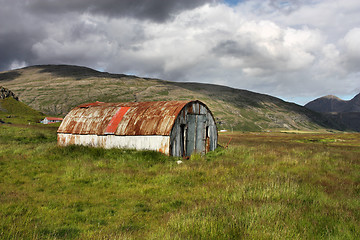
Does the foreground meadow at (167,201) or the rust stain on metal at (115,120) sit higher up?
the rust stain on metal at (115,120)

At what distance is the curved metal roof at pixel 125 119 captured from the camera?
20281 millimetres

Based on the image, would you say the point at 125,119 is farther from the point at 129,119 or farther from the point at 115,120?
the point at 115,120

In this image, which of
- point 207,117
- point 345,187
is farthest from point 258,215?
point 207,117

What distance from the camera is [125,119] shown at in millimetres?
22562

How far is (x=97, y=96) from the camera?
197 meters


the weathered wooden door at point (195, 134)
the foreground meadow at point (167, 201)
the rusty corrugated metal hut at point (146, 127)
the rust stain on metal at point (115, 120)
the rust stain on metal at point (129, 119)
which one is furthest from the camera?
the rust stain on metal at point (115, 120)

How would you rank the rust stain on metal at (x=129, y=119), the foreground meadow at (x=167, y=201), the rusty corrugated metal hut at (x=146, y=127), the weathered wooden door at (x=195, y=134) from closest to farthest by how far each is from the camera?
the foreground meadow at (x=167, y=201) → the rusty corrugated metal hut at (x=146, y=127) → the rust stain on metal at (x=129, y=119) → the weathered wooden door at (x=195, y=134)

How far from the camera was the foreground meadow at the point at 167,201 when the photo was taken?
19.5 feet

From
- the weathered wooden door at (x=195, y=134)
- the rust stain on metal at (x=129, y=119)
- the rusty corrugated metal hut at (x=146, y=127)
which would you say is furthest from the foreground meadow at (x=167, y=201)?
the weathered wooden door at (x=195, y=134)

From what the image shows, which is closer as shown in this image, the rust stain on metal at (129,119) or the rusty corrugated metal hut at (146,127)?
the rusty corrugated metal hut at (146,127)

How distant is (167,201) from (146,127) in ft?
38.7

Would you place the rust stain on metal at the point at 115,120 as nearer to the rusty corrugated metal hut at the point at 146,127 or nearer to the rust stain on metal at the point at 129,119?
the rusty corrugated metal hut at the point at 146,127

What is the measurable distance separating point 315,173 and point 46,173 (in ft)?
48.4

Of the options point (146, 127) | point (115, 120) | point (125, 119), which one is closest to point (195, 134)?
point (146, 127)
